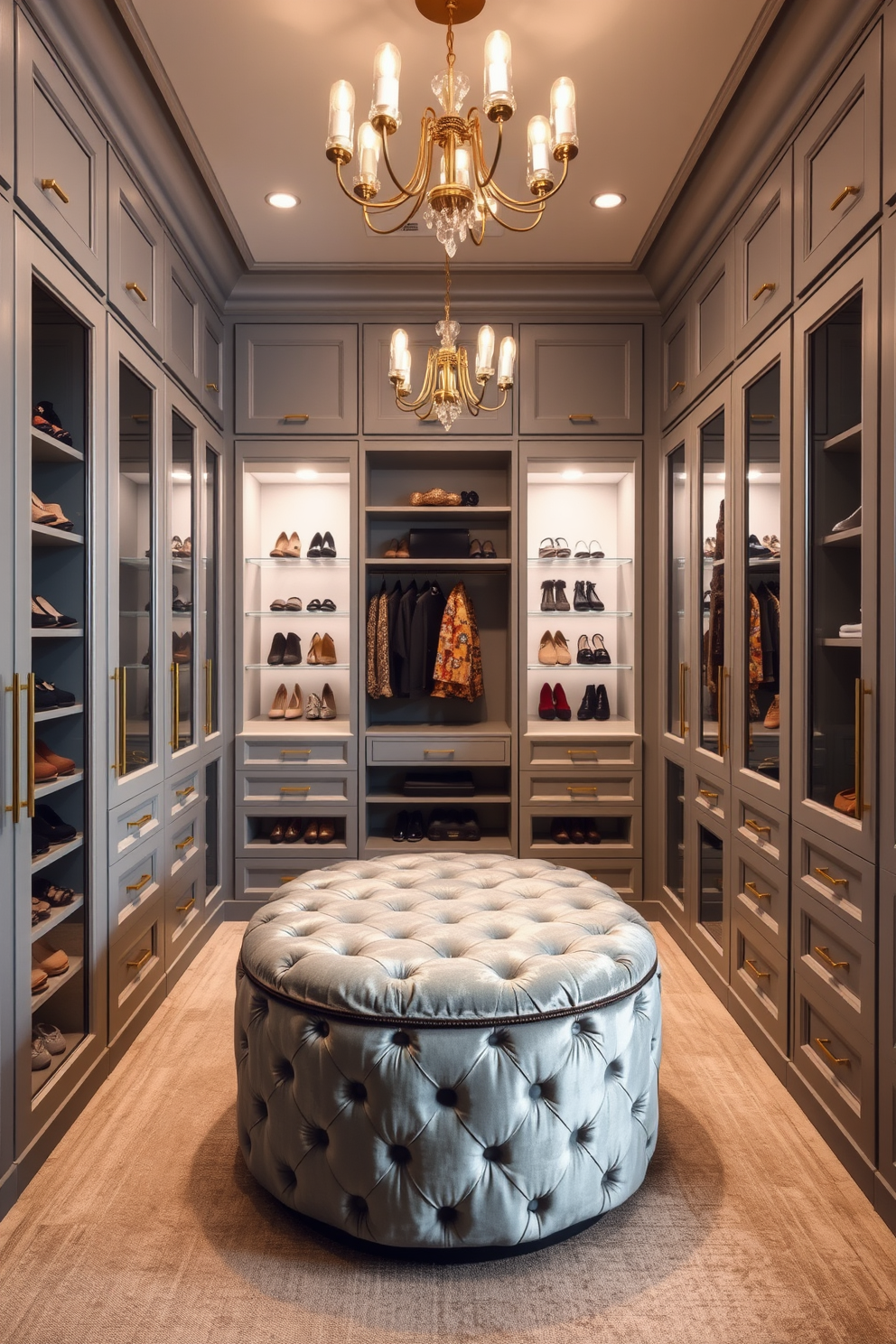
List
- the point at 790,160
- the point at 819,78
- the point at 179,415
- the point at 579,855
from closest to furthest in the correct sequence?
the point at 819,78 → the point at 790,160 → the point at 179,415 → the point at 579,855

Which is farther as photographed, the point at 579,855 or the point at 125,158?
the point at 579,855

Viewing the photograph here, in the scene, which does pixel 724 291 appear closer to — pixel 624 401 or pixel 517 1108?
pixel 624 401

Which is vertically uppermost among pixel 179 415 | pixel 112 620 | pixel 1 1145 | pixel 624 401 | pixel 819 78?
pixel 819 78

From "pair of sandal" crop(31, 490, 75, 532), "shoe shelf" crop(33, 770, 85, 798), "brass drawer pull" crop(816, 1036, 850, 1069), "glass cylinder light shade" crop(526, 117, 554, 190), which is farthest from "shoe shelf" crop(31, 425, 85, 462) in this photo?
"brass drawer pull" crop(816, 1036, 850, 1069)

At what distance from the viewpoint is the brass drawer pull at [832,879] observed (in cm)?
211

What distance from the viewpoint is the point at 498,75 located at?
5.61ft

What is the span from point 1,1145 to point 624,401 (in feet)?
11.6

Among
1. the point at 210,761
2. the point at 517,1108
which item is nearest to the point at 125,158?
the point at 210,761

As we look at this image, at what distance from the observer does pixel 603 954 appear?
6.15 ft

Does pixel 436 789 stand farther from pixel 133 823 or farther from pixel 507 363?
pixel 507 363

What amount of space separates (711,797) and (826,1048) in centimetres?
108

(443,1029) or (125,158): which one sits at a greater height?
(125,158)

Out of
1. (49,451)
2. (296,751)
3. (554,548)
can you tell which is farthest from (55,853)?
(554,548)

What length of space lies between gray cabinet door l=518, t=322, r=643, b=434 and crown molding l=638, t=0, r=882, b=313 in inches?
16.2
